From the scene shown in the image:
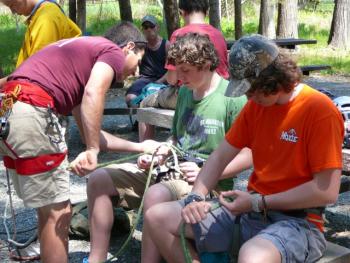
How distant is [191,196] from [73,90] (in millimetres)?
818

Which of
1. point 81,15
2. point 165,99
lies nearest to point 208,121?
point 165,99

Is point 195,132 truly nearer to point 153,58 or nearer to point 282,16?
point 153,58

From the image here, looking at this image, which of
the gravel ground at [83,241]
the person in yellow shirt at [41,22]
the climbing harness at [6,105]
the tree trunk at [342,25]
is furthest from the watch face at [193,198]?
the tree trunk at [342,25]

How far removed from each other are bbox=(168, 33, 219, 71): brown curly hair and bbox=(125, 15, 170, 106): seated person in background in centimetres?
374

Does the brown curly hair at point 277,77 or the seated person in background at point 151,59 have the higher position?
the brown curly hair at point 277,77

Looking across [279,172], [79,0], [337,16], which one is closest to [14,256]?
[279,172]

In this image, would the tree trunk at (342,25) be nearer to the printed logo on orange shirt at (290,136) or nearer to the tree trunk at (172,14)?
the tree trunk at (172,14)

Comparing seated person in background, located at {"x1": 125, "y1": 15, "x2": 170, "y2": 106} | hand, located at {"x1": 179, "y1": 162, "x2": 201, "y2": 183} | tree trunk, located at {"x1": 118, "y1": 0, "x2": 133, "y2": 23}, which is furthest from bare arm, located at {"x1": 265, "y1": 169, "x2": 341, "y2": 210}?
tree trunk, located at {"x1": 118, "y1": 0, "x2": 133, "y2": 23}

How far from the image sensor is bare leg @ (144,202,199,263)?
255cm

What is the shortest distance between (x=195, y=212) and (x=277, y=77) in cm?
66

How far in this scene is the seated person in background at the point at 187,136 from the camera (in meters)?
2.99

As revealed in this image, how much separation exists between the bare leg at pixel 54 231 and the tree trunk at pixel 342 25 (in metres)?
13.5

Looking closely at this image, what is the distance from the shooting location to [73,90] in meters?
2.87

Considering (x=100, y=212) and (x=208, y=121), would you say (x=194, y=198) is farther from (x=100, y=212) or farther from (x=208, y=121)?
(x=100, y=212)
